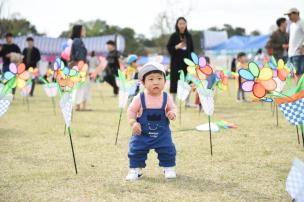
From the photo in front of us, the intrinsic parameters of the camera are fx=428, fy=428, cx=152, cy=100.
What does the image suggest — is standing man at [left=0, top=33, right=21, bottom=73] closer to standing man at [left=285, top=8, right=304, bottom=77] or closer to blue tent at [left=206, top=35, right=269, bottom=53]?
standing man at [left=285, top=8, right=304, bottom=77]

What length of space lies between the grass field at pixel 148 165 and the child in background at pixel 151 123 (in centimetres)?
13

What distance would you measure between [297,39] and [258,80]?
4106 mm

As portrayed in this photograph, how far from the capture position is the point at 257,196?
274 centimetres

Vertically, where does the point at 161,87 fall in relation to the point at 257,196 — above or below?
above

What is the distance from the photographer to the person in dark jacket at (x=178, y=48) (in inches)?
307

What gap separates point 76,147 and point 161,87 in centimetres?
163

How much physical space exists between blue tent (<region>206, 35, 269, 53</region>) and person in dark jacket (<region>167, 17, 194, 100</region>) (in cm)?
1589

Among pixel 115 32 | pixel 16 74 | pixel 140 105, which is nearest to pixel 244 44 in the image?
pixel 16 74

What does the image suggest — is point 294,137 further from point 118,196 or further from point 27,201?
point 27,201

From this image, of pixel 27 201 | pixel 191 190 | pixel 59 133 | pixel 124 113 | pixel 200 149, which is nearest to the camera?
pixel 27 201

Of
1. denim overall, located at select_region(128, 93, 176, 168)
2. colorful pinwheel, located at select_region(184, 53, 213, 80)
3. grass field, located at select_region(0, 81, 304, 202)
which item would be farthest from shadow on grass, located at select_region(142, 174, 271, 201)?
colorful pinwheel, located at select_region(184, 53, 213, 80)

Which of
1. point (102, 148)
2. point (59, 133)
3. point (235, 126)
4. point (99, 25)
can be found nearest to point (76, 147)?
point (102, 148)

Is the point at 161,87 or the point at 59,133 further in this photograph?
the point at 59,133

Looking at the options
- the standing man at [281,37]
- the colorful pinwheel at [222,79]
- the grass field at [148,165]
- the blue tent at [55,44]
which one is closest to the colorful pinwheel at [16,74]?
the grass field at [148,165]
